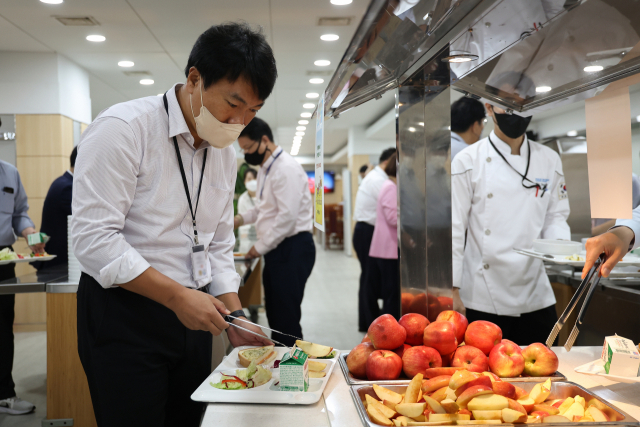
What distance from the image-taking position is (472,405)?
944mm

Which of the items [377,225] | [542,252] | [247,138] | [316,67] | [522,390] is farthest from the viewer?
[316,67]

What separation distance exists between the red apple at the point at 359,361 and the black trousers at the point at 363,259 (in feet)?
11.4

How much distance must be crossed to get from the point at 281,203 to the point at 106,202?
2.17 metres

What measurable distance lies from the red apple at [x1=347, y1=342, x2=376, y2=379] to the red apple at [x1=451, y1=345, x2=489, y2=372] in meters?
0.21

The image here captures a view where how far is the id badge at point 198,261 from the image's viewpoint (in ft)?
4.49

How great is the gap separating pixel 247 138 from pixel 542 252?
6.90ft

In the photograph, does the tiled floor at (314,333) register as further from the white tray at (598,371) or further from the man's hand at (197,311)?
the white tray at (598,371)

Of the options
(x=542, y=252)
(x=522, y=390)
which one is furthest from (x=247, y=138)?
(x=522, y=390)

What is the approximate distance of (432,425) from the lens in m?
0.94

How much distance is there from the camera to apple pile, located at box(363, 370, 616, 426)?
3.07ft

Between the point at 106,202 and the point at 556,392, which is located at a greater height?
the point at 106,202

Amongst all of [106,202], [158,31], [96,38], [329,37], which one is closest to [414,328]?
[106,202]

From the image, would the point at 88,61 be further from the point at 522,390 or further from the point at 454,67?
the point at 522,390

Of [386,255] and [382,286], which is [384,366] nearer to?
[386,255]
